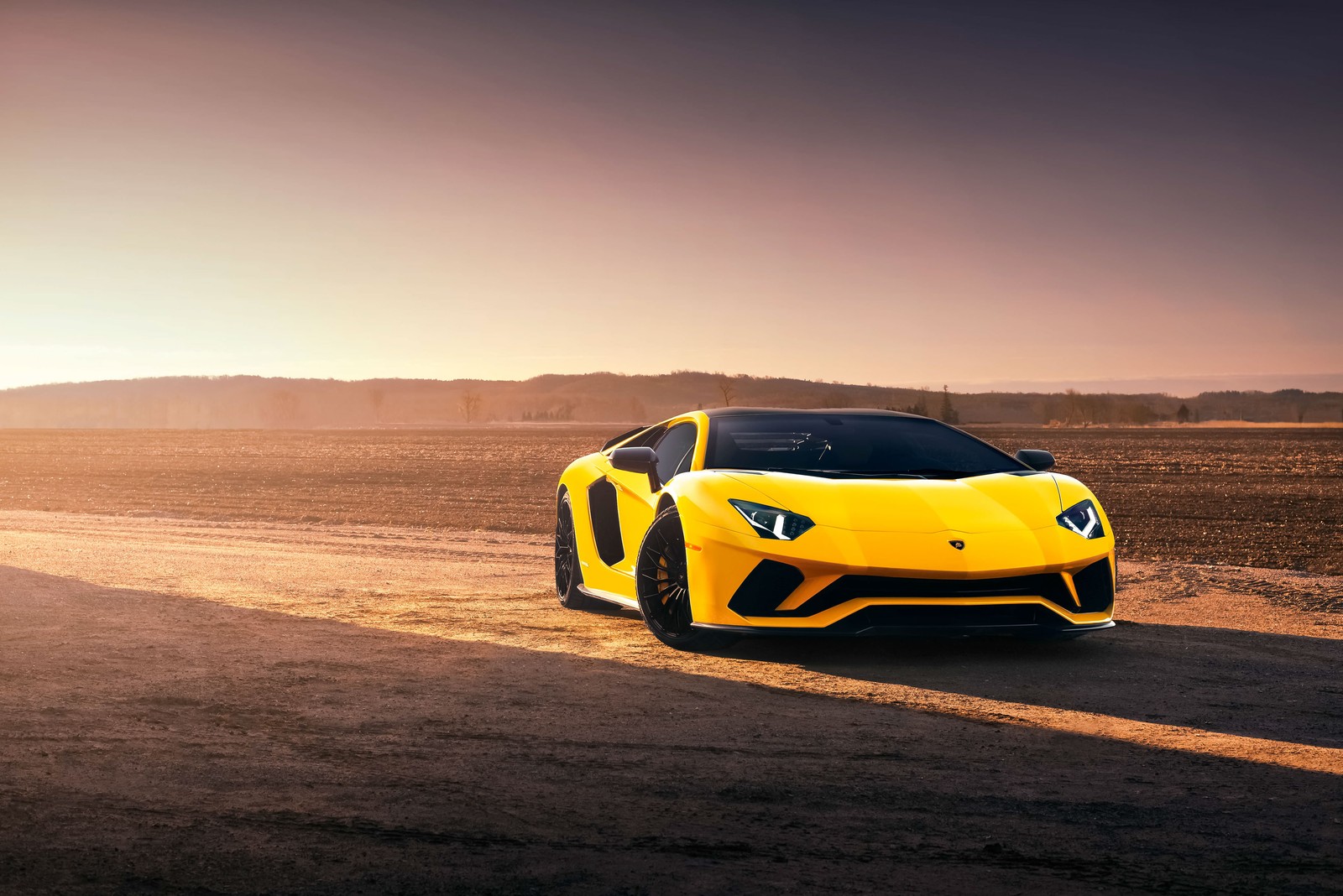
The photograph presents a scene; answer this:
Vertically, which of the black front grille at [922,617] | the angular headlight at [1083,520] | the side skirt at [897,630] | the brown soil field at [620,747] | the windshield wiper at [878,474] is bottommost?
the brown soil field at [620,747]

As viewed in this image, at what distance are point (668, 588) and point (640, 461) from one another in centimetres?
93

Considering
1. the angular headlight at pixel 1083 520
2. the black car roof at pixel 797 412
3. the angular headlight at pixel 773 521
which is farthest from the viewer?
the black car roof at pixel 797 412

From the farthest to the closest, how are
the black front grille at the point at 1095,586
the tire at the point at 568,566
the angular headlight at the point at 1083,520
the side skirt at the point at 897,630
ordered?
the tire at the point at 568,566, the angular headlight at the point at 1083,520, the black front grille at the point at 1095,586, the side skirt at the point at 897,630

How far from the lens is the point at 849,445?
9.12 meters

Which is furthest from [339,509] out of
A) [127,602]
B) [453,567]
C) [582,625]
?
[582,625]

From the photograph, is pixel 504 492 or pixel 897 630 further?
pixel 504 492

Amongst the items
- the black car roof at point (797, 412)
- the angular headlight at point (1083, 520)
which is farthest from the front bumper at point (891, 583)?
the black car roof at point (797, 412)

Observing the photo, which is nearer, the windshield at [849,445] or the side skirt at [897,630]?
the side skirt at [897,630]

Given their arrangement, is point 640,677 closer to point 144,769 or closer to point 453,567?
point 144,769

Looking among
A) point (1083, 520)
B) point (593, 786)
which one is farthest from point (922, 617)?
point (593, 786)

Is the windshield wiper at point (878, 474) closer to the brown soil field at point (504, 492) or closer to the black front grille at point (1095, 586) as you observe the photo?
the black front grille at point (1095, 586)

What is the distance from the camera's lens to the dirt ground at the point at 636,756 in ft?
12.6

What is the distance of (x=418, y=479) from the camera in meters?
37.3

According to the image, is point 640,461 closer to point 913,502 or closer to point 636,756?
point 913,502
